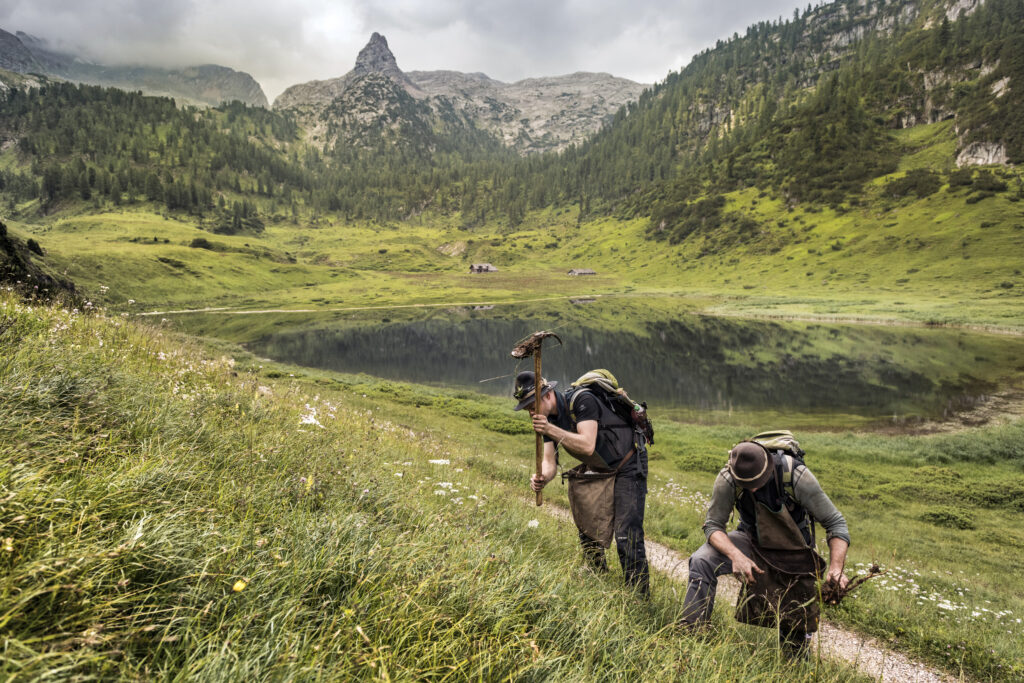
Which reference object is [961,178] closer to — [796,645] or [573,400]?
[796,645]

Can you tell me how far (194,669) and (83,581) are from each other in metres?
0.61

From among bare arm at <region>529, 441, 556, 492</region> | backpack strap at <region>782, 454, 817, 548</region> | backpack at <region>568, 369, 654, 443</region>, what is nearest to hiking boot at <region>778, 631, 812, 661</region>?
backpack strap at <region>782, 454, 817, 548</region>

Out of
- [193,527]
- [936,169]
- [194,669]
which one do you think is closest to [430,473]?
[193,527]

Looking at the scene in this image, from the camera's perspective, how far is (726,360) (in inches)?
1802

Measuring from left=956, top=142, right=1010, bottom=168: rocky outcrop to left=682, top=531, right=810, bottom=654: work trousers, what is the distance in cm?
17760

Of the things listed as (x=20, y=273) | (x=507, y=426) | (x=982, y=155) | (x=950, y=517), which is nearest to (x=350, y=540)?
(x=20, y=273)

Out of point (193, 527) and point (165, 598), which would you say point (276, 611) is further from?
point (193, 527)

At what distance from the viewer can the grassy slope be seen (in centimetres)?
193

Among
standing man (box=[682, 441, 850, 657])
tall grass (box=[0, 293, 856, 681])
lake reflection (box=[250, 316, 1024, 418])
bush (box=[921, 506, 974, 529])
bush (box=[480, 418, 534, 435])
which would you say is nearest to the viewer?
tall grass (box=[0, 293, 856, 681])

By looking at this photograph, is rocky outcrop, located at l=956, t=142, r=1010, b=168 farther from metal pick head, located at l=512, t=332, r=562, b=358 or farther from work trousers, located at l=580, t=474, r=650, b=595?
metal pick head, located at l=512, t=332, r=562, b=358

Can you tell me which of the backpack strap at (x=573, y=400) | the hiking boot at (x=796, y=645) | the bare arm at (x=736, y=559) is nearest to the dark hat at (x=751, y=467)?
the bare arm at (x=736, y=559)

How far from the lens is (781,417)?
28.7m

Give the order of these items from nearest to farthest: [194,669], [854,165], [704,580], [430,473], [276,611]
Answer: [194,669], [276,611], [704,580], [430,473], [854,165]

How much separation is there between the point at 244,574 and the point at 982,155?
18505 centimetres
